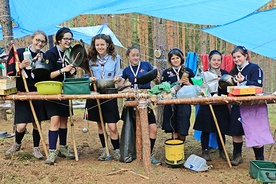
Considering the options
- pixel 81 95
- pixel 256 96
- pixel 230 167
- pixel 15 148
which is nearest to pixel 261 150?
pixel 230 167

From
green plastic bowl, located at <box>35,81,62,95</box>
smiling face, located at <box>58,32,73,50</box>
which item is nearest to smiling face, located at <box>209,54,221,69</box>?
smiling face, located at <box>58,32,73,50</box>

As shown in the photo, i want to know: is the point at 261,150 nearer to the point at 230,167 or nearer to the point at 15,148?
the point at 230,167

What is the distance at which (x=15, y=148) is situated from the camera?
13.1ft

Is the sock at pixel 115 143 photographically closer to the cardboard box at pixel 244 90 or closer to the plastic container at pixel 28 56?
the plastic container at pixel 28 56

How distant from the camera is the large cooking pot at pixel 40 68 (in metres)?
3.53

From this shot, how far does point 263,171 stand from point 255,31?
112 inches

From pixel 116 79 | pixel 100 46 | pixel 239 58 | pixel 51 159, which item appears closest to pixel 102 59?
pixel 100 46

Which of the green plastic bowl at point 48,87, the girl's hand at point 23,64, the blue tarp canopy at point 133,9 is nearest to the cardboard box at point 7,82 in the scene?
the girl's hand at point 23,64

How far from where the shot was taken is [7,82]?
3.51 meters

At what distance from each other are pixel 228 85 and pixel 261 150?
0.83 metres

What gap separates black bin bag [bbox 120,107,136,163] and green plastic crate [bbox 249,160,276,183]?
4.18 feet

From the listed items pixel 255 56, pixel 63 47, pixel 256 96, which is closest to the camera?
pixel 256 96

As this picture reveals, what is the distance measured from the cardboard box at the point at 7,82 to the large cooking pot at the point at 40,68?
253 millimetres

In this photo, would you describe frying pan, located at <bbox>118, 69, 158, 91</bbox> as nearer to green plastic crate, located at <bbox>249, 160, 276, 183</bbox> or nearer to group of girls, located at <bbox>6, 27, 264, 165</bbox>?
group of girls, located at <bbox>6, 27, 264, 165</bbox>
